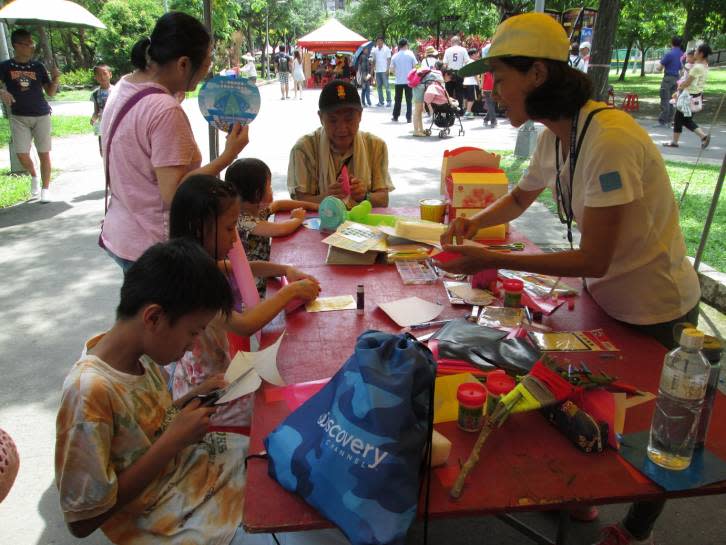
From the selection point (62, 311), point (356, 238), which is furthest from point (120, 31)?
point (356, 238)

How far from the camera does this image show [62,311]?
13.0ft

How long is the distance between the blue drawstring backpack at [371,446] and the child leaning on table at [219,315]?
75 centimetres

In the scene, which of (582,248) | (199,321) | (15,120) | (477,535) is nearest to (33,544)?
(199,321)

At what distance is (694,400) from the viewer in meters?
1.20

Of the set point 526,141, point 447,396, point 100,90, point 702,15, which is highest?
point 702,15

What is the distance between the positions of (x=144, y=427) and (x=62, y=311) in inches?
118

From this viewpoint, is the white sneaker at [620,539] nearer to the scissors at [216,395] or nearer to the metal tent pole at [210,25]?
the scissors at [216,395]

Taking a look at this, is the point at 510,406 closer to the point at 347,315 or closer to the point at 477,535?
the point at 347,315

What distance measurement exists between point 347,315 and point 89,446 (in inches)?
36.8

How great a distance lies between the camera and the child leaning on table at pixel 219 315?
6.06 ft

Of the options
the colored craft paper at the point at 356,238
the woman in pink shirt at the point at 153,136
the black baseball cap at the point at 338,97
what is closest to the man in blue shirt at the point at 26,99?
the black baseball cap at the point at 338,97

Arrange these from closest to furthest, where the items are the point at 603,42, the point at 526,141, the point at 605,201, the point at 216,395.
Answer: the point at 216,395 → the point at 605,201 → the point at 603,42 → the point at 526,141

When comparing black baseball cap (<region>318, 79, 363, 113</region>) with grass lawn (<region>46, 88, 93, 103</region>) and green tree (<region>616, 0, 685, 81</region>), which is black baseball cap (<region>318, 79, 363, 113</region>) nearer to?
grass lawn (<region>46, 88, 93, 103</region>)

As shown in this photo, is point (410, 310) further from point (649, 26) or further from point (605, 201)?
point (649, 26)
